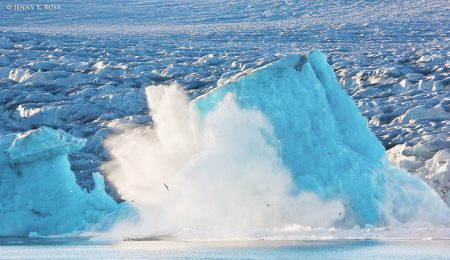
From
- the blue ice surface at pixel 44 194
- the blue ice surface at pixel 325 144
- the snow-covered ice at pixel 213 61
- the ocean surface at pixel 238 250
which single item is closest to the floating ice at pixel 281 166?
the blue ice surface at pixel 325 144

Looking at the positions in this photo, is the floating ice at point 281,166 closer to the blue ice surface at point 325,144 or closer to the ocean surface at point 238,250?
the blue ice surface at point 325,144

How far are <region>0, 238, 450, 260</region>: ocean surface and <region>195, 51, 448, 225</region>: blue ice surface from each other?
1.14m

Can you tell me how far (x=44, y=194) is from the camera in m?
19.3

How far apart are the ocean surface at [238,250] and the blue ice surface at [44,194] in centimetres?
128

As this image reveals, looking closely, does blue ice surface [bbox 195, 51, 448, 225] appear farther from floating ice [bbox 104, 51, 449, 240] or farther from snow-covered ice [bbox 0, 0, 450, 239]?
snow-covered ice [bbox 0, 0, 450, 239]

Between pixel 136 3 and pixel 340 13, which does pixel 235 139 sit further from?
pixel 136 3

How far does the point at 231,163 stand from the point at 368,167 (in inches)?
95.6

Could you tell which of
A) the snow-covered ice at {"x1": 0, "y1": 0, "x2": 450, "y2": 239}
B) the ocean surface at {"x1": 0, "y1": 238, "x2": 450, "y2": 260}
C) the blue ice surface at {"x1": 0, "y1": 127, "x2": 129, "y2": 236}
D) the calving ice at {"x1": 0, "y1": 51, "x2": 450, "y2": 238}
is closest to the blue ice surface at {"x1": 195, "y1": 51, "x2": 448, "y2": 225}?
the calving ice at {"x1": 0, "y1": 51, "x2": 450, "y2": 238}

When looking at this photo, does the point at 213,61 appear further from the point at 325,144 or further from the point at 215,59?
the point at 325,144

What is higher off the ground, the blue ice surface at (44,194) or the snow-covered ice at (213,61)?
the snow-covered ice at (213,61)

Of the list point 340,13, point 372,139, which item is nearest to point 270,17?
point 340,13

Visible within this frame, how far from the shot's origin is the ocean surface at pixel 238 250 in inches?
597

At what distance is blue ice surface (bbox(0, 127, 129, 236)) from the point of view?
1928 centimetres

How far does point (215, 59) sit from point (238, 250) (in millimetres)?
19426
